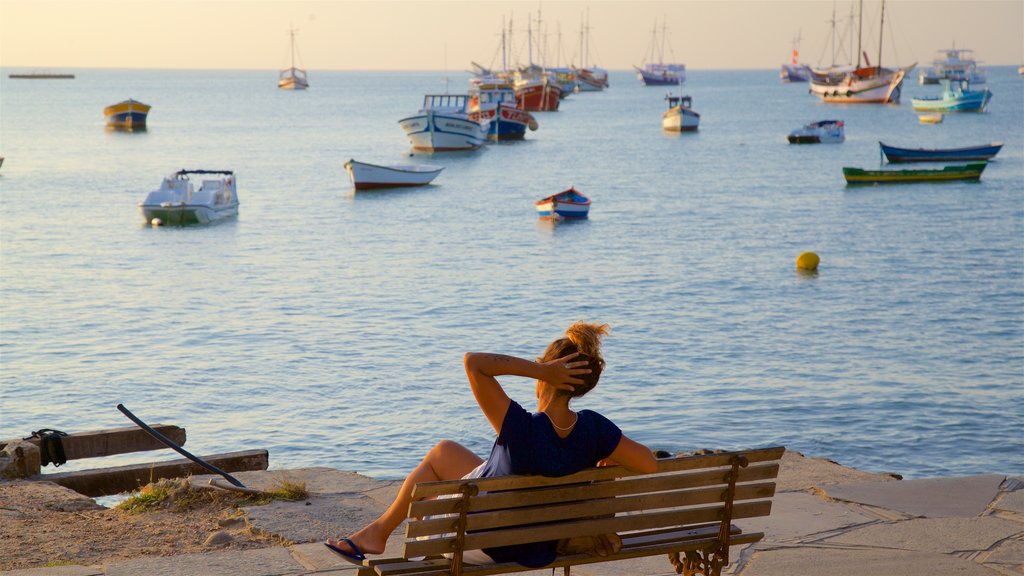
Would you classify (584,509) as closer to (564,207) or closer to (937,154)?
(564,207)

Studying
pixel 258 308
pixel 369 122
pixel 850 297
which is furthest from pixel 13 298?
pixel 369 122

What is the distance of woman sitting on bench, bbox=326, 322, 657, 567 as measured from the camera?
4.11 m

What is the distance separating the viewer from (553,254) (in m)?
Result: 29.6

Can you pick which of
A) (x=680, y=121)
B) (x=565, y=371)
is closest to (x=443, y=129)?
(x=680, y=121)

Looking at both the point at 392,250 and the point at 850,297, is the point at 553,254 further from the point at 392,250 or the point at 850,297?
the point at 850,297

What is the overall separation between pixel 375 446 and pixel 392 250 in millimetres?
18655

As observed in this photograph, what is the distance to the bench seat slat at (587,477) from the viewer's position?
3.90 meters

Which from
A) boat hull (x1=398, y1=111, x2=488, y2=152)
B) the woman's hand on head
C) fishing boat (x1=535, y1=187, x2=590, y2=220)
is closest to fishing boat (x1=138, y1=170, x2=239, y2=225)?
fishing boat (x1=535, y1=187, x2=590, y2=220)

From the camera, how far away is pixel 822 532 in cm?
575

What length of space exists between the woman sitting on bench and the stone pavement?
1086 mm

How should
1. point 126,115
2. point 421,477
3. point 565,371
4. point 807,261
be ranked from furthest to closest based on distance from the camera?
point 126,115 < point 807,261 < point 421,477 < point 565,371

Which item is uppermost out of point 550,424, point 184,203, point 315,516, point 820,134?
point 550,424

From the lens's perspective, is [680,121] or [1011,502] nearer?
[1011,502]

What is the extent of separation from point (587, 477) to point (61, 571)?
2639 mm
